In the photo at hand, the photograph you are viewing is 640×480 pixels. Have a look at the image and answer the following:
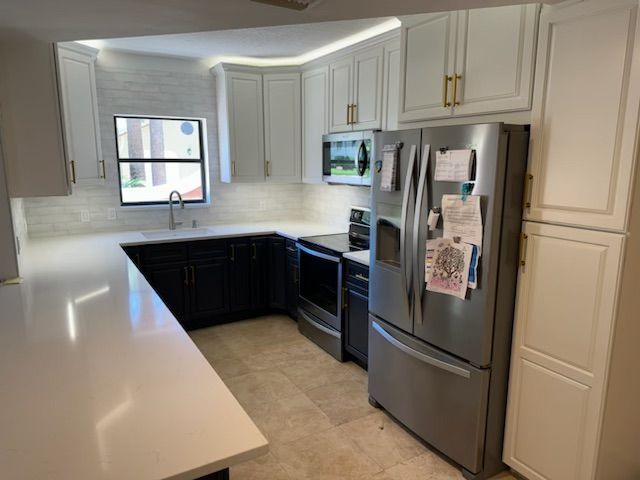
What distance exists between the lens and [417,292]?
223 centimetres

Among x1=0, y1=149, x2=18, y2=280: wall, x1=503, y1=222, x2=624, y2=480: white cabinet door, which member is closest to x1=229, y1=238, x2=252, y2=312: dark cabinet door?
x1=0, y1=149, x2=18, y2=280: wall

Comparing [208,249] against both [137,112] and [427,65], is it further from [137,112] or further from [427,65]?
[427,65]

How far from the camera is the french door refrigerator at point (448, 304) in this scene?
Result: 187 centimetres

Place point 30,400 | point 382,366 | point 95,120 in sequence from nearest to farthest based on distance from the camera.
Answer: point 30,400 < point 382,366 < point 95,120

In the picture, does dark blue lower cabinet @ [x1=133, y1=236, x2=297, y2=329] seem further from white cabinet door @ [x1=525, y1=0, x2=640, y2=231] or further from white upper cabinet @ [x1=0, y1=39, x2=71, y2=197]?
white cabinet door @ [x1=525, y1=0, x2=640, y2=231]

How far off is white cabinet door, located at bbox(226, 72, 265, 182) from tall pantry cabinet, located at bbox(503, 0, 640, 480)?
2.85 m

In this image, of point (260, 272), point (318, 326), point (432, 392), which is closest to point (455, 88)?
point (432, 392)

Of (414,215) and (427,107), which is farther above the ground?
(427,107)

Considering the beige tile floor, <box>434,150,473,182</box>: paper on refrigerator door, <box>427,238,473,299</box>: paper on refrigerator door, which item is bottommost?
the beige tile floor

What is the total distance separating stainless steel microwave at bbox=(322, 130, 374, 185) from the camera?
321 centimetres

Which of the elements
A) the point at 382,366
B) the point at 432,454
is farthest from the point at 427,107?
the point at 432,454

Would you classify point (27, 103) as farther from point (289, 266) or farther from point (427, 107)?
point (289, 266)

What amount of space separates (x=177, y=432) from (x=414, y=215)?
1547 millimetres

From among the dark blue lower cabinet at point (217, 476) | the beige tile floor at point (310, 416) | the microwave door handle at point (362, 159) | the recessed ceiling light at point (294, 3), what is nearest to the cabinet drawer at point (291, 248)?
the beige tile floor at point (310, 416)
